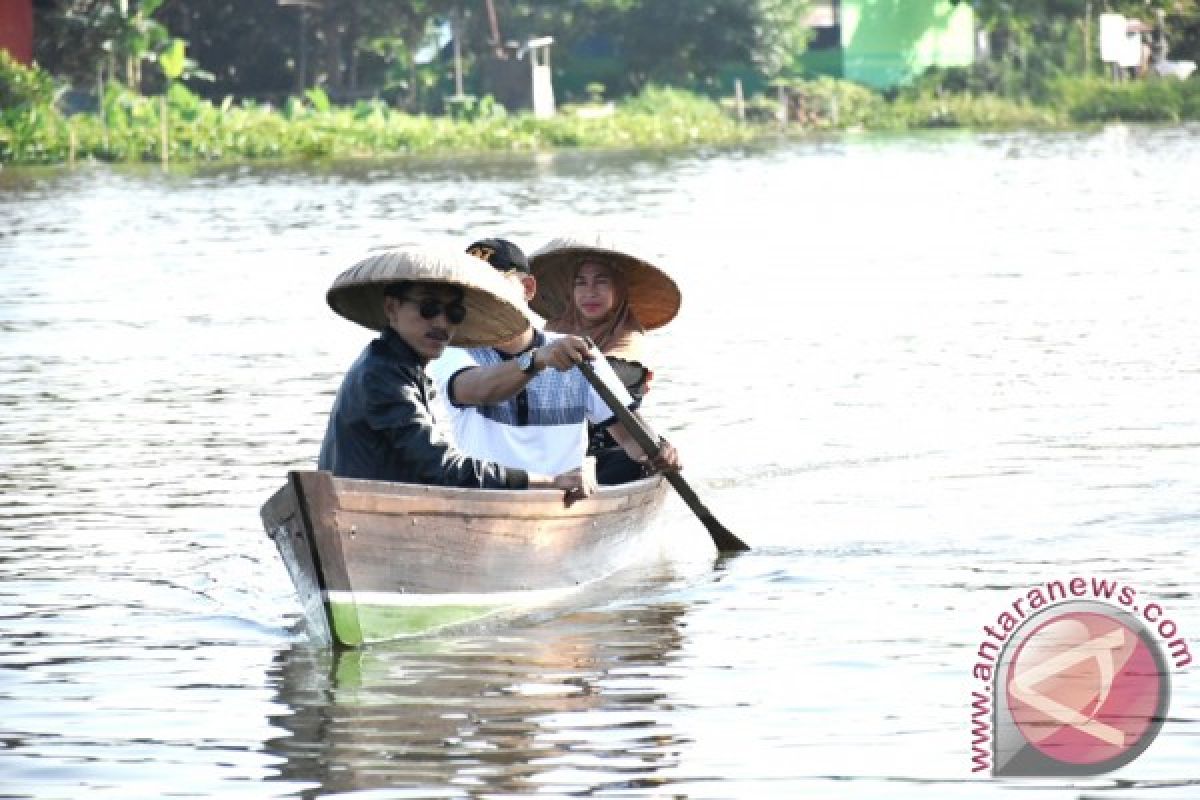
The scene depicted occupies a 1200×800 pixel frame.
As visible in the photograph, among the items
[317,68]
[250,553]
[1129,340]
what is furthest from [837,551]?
[317,68]

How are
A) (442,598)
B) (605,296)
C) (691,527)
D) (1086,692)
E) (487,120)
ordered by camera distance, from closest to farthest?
(1086,692)
(442,598)
(605,296)
(691,527)
(487,120)

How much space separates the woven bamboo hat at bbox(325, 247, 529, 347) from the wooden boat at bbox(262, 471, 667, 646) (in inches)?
22.3

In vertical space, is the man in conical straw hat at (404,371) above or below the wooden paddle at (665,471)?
above

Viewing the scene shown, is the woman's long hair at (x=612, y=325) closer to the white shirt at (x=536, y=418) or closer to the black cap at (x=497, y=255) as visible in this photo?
the white shirt at (x=536, y=418)

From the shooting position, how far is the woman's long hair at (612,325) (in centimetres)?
1066

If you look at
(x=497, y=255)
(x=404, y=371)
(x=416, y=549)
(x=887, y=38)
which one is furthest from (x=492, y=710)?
(x=887, y=38)

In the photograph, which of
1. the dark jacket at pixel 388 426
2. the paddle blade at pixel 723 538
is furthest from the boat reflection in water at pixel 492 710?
the paddle blade at pixel 723 538

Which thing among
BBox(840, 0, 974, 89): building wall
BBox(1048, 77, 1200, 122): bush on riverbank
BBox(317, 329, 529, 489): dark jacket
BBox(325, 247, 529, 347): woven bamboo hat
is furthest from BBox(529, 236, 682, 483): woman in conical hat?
BBox(840, 0, 974, 89): building wall

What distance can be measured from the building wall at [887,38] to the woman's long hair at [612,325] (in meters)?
57.1

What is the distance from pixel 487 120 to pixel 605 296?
152ft

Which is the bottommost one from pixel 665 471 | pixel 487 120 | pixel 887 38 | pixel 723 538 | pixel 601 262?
pixel 487 120

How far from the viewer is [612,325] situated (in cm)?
1076

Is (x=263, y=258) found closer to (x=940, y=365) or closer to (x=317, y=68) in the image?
(x=940, y=365)

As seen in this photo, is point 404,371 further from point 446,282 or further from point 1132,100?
point 1132,100
